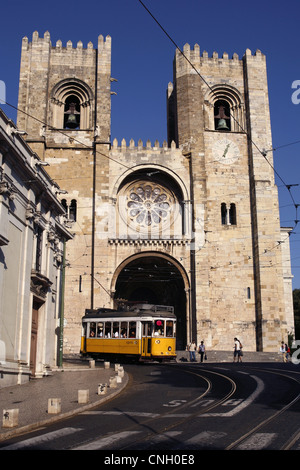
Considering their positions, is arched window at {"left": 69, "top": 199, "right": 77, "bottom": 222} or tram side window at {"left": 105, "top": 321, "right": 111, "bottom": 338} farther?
arched window at {"left": 69, "top": 199, "right": 77, "bottom": 222}

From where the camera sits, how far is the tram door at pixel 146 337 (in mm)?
24406

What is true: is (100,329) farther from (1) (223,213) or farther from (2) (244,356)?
(1) (223,213)

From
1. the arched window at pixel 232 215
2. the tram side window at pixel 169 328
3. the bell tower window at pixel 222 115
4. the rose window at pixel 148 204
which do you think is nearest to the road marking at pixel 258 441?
the tram side window at pixel 169 328

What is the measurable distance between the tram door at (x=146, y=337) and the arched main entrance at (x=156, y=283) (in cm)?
913

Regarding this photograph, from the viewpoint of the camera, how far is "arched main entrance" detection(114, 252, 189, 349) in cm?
3422

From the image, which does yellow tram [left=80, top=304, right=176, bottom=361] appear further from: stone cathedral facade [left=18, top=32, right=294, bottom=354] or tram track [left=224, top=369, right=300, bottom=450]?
tram track [left=224, top=369, right=300, bottom=450]

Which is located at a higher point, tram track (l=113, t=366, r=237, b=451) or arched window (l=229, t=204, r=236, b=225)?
arched window (l=229, t=204, r=236, b=225)

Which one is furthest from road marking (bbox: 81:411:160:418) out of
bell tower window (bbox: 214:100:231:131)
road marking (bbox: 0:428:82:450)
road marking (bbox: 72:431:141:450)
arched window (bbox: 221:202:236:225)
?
bell tower window (bbox: 214:100:231:131)

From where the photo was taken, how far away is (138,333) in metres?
24.5

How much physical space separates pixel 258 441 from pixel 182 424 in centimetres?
187

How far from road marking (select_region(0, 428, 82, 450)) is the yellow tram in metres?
16.1

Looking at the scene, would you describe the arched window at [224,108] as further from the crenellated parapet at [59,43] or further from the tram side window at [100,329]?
the tram side window at [100,329]

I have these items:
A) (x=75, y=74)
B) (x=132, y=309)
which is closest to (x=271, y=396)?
(x=132, y=309)
